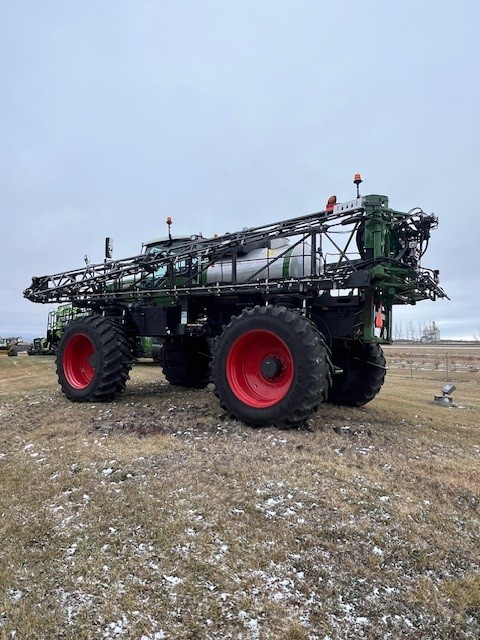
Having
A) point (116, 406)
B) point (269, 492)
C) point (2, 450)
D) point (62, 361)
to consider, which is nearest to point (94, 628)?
point (269, 492)

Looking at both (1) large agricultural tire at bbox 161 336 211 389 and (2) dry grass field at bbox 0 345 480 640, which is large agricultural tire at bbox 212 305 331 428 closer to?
(2) dry grass field at bbox 0 345 480 640

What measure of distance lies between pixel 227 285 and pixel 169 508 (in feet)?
13.9

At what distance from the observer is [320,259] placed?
22.2 ft

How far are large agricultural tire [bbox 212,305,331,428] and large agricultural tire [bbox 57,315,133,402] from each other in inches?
94.4

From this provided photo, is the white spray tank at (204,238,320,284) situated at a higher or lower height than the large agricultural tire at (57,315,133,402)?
higher

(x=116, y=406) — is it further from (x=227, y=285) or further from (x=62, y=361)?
(x=227, y=285)

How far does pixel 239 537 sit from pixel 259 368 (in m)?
3.51

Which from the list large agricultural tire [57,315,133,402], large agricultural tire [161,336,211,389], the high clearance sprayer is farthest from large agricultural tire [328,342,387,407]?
large agricultural tire [57,315,133,402]

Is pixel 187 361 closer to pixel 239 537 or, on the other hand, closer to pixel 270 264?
pixel 270 264

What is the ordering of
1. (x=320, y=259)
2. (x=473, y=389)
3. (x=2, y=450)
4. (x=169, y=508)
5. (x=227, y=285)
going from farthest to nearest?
(x=473, y=389)
(x=227, y=285)
(x=320, y=259)
(x=2, y=450)
(x=169, y=508)

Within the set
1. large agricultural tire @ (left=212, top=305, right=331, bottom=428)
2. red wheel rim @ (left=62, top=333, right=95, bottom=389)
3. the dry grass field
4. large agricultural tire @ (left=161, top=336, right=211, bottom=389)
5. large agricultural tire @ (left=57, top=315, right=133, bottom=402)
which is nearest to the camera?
the dry grass field

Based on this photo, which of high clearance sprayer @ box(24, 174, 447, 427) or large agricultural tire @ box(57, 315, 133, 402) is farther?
large agricultural tire @ box(57, 315, 133, 402)

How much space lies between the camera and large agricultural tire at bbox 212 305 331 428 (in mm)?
5637

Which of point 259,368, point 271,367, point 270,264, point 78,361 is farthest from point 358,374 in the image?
point 78,361
